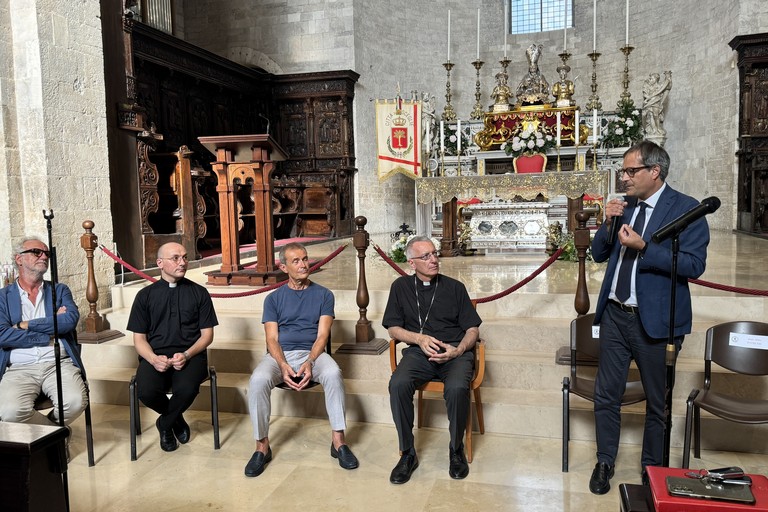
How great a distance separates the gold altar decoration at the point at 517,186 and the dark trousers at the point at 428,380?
4.73 metres

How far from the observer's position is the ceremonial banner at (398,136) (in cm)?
1154

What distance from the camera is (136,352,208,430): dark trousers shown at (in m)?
3.76

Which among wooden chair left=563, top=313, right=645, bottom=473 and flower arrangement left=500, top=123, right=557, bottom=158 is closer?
wooden chair left=563, top=313, right=645, bottom=473

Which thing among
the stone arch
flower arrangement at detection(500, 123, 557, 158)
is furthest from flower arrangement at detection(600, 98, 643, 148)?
the stone arch

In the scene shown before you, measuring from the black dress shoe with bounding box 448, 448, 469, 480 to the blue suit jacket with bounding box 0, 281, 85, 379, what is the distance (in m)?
2.21

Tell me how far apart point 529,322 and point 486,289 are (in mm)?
786

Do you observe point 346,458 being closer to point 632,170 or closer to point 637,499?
point 637,499

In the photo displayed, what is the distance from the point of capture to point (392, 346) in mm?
3711

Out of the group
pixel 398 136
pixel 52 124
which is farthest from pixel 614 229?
pixel 398 136

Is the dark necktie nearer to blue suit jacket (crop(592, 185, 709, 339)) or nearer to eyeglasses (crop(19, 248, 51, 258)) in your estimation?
blue suit jacket (crop(592, 185, 709, 339))

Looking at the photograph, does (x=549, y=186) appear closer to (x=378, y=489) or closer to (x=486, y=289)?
(x=486, y=289)

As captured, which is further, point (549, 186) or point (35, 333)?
point (549, 186)

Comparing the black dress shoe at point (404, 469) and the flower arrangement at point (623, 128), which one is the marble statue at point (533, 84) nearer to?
the flower arrangement at point (623, 128)

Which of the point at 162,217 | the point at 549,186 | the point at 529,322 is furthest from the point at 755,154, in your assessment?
the point at 162,217
